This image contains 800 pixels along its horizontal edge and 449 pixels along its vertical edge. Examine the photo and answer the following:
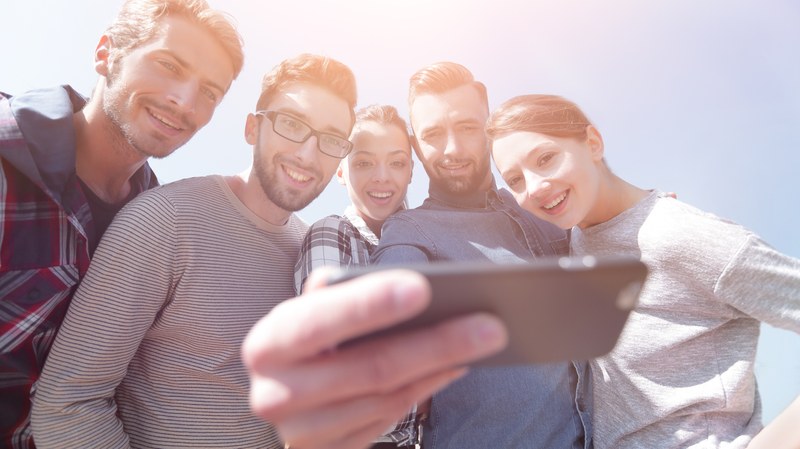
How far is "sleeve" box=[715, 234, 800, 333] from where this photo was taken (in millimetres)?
1491

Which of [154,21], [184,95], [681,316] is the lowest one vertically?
[681,316]

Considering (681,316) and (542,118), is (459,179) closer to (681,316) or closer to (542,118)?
(542,118)

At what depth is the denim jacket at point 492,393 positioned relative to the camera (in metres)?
1.72

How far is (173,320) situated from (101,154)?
117cm

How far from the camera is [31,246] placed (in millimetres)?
1862

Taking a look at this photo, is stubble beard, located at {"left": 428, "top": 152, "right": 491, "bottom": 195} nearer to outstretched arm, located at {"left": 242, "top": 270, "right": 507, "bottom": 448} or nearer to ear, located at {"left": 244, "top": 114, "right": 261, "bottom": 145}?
ear, located at {"left": 244, "top": 114, "right": 261, "bottom": 145}

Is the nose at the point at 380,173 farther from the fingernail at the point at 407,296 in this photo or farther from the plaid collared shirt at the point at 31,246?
the fingernail at the point at 407,296

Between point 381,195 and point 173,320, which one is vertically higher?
point 381,195

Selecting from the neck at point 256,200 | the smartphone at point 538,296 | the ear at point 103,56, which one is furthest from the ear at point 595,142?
the ear at point 103,56

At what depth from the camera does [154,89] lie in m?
2.49

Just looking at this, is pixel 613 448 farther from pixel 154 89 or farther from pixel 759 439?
pixel 154 89

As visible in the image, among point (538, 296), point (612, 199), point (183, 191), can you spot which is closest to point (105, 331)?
point (183, 191)

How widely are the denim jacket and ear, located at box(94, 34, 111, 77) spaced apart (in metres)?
2.28

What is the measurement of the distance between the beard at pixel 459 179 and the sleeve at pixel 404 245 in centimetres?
71
